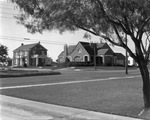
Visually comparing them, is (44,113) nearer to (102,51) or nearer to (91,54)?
→ (91,54)

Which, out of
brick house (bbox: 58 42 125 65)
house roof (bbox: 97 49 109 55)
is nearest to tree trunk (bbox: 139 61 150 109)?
brick house (bbox: 58 42 125 65)

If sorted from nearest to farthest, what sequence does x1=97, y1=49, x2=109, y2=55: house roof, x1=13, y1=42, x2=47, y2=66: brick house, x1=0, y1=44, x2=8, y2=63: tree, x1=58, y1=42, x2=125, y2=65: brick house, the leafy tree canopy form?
1. the leafy tree canopy
2. x1=0, y1=44, x2=8, y2=63: tree
3. x1=97, y1=49, x2=109, y2=55: house roof
4. x1=58, y1=42, x2=125, y2=65: brick house
5. x1=13, y1=42, x2=47, y2=66: brick house

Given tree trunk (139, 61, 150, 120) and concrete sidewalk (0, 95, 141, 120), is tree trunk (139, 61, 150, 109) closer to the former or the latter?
tree trunk (139, 61, 150, 120)

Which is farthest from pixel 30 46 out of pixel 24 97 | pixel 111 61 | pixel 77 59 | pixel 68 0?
pixel 68 0

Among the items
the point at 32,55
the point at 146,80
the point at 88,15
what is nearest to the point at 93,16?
the point at 88,15

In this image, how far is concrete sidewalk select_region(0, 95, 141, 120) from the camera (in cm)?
648

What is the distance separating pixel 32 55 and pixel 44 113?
6736 cm

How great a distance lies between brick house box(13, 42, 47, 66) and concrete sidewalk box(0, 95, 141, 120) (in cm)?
6253

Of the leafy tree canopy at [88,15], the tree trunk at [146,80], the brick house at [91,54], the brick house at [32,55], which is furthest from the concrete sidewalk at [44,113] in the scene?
the brick house at [32,55]

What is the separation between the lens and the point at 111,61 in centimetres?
6178

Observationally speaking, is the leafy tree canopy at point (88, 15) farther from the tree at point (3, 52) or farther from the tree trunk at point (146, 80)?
the tree at point (3, 52)

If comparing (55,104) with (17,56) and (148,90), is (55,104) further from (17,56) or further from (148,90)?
(17,56)

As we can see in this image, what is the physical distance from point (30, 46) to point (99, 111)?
230ft

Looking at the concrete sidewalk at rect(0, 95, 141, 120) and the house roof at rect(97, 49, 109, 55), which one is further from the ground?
the house roof at rect(97, 49, 109, 55)
